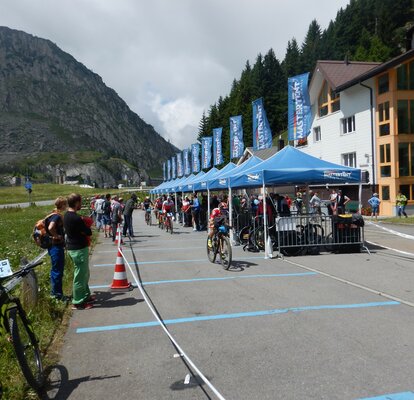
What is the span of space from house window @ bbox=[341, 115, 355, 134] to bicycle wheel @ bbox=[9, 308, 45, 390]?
103 ft

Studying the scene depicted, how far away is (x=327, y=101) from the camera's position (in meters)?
35.7

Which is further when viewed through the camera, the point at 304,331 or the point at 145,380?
the point at 304,331

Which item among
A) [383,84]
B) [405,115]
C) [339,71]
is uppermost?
[339,71]

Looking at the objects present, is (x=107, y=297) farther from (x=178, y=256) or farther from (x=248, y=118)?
(x=248, y=118)

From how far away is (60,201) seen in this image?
25.1 ft

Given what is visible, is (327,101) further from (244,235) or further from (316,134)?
(244,235)

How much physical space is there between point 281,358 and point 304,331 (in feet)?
3.15

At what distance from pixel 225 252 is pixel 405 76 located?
920 inches

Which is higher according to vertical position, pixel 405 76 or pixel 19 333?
pixel 405 76

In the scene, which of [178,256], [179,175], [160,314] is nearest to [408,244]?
[178,256]

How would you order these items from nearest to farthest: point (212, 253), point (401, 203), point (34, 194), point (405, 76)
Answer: point (212, 253) → point (401, 203) → point (405, 76) → point (34, 194)

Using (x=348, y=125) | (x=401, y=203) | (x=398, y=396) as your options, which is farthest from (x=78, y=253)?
(x=348, y=125)

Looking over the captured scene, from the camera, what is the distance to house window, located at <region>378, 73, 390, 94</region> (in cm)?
2827

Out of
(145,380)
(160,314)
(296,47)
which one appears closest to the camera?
(145,380)
